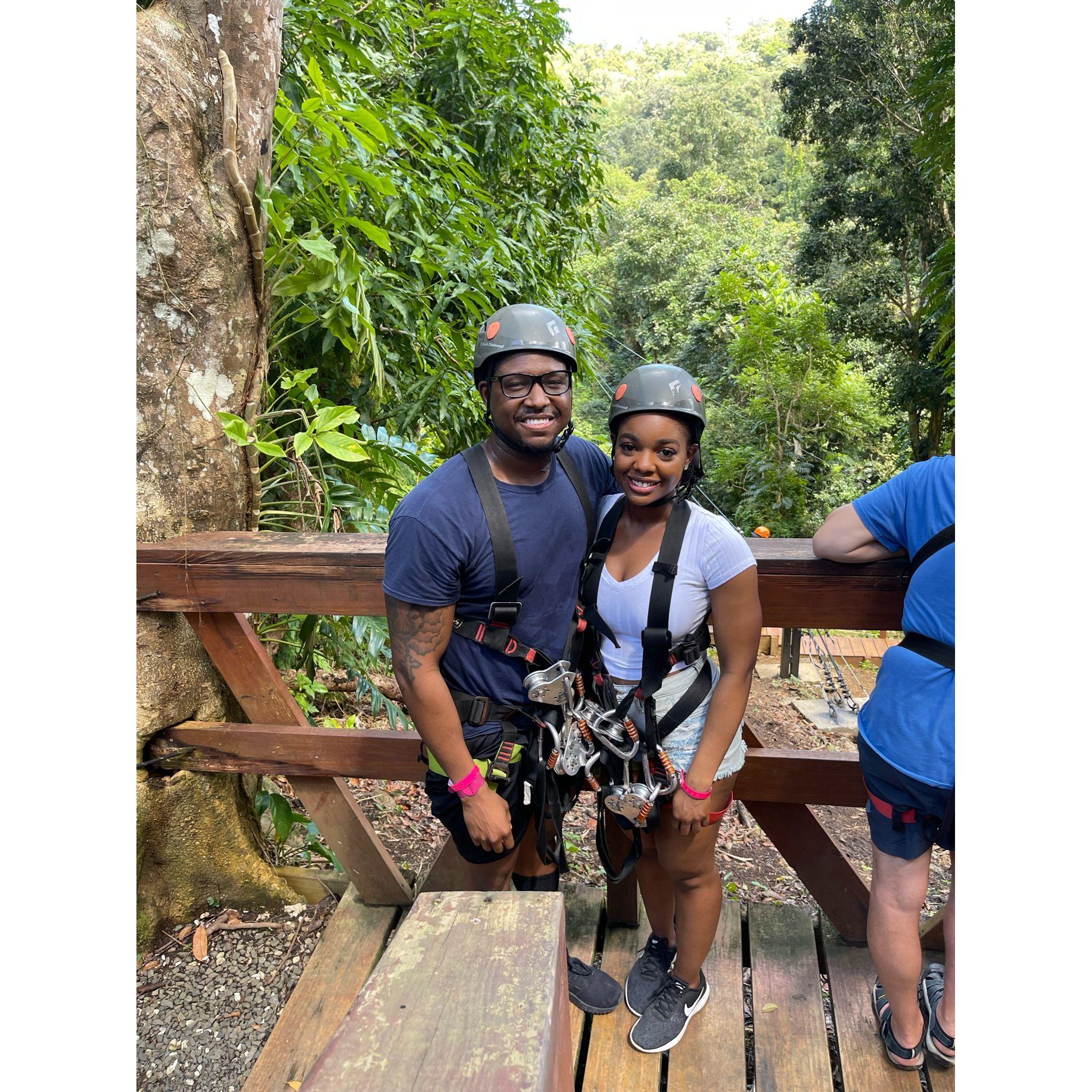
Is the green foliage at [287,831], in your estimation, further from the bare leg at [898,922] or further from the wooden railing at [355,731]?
Result: the bare leg at [898,922]

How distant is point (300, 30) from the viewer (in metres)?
3.83

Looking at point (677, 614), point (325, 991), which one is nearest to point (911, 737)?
point (677, 614)

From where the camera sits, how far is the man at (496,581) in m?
1.81

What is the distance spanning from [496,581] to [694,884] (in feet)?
2.78

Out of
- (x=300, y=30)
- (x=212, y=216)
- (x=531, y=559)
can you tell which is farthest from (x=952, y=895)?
(x=300, y=30)

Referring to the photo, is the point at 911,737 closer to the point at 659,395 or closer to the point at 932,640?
the point at 932,640

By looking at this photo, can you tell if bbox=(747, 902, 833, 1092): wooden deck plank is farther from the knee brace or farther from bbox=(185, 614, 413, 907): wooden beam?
bbox=(185, 614, 413, 907): wooden beam

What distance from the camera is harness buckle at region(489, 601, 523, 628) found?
1.87 meters

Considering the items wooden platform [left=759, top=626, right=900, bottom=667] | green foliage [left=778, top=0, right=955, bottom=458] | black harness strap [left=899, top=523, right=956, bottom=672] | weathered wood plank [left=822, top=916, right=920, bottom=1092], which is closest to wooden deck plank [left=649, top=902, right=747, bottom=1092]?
weathered wood plank [left=822, top=916, right=920, bottom=1092]

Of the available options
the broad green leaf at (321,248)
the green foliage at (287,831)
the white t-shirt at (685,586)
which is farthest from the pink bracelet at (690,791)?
the broad green leaf at (321,248)

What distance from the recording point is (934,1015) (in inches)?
78.5

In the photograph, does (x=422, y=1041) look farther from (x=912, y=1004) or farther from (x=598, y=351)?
(x=598, y=351)

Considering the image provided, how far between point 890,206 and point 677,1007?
1473 cm

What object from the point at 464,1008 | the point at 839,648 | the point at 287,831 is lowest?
the point at 839,648
